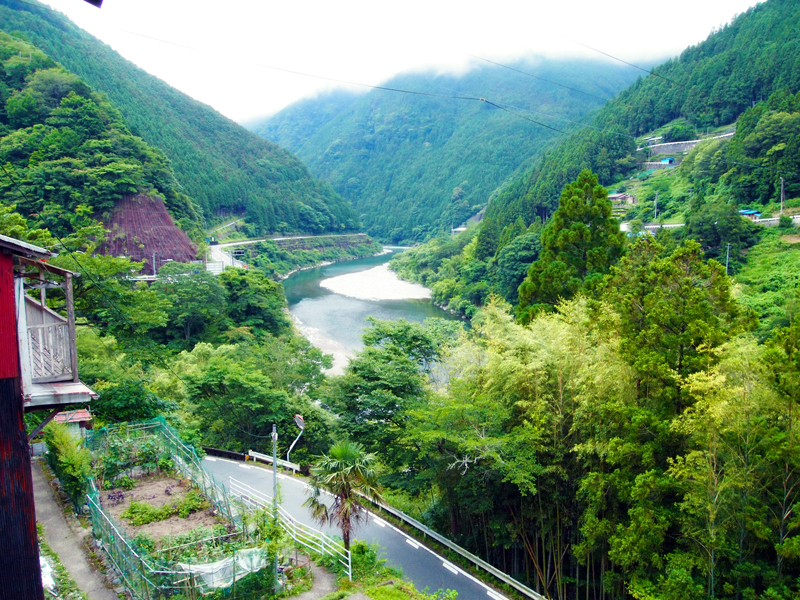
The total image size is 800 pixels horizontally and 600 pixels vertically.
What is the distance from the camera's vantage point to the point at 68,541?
8.14 m

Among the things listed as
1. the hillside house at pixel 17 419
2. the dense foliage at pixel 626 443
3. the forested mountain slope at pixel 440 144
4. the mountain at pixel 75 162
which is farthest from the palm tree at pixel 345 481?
the forested mountain slope at pixel 440 144

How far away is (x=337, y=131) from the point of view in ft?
623

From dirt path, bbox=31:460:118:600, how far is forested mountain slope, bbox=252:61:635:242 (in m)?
95.0

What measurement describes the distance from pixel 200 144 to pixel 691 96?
65.6 m

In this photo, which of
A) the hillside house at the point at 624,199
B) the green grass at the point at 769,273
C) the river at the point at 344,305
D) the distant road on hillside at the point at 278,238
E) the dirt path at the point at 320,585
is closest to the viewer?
the dirt path at the point at 320,585

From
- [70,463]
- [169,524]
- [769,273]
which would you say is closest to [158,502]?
[169,524]

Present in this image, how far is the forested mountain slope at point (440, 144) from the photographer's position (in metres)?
117

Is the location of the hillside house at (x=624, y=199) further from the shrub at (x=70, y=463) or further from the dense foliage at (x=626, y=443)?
the shrub at (x=70, y=463)

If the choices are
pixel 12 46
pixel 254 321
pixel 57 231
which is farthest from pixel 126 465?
pixel 12 46

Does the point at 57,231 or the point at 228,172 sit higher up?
the point at 228,172

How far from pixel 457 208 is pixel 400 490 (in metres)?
97.1

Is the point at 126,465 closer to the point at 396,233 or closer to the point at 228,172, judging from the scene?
the point at 228,172

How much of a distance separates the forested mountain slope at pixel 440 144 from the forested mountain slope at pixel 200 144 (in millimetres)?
24719

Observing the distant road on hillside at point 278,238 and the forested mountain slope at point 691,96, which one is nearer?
the forested mountain slope at point 691,96
